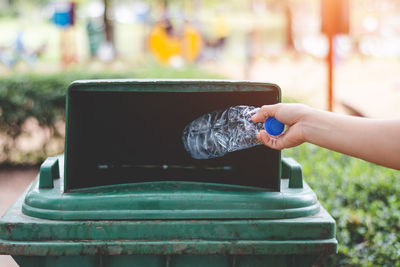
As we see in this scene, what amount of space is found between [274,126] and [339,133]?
326mm

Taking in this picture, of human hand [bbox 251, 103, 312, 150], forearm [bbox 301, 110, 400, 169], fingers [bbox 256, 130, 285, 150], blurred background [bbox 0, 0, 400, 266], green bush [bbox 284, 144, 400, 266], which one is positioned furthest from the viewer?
blurred background [bbox 0, 0, 400, 266]

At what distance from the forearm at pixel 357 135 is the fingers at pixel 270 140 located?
0.14m

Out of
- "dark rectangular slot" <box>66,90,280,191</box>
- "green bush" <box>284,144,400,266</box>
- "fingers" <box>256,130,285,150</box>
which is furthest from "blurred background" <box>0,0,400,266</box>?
"fingers" <box>256,130,285,150</box>

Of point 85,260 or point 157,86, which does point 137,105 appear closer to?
point 157,86

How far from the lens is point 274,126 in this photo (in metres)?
2.07

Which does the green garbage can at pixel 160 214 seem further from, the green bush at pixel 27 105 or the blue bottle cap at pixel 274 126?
the green bush at pixel 27 105

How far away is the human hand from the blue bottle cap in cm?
2

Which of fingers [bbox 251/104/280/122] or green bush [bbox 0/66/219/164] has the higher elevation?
fingers [bbox 251/104/280/122]

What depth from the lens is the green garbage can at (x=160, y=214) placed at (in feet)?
6.69

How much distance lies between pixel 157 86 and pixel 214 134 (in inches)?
16.5

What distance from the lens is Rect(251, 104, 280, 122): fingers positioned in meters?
2.05

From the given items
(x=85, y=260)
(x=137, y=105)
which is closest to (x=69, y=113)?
(x=137, y=105)

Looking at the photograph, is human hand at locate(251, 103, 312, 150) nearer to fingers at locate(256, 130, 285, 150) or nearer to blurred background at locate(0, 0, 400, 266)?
fingers at locate(256, 130, 285, 150)

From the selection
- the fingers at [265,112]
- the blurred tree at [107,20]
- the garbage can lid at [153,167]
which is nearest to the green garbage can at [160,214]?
the garbage can lid at [153,167]
